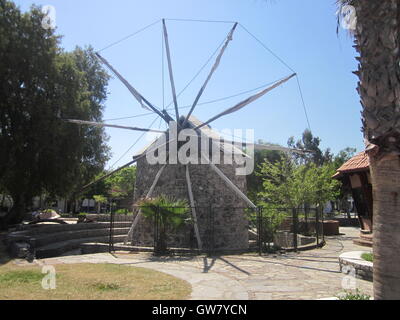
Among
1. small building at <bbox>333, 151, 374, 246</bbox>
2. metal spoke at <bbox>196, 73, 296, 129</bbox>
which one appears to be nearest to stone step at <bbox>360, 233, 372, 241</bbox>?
small building at <bbox>333, 151, 374, 246</bbox>

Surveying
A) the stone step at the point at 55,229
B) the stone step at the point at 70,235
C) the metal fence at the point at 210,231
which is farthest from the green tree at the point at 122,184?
the metal fence at the point at 210,231

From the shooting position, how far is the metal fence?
37.6 ft

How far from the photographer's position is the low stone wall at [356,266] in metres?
6.83

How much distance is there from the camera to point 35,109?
548 inches

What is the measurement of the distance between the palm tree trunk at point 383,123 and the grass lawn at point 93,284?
321 centimetres

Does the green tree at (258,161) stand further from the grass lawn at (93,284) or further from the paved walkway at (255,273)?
the grass lawn at (93,284)

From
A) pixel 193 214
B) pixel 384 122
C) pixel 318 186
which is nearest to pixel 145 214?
pixel 193 214

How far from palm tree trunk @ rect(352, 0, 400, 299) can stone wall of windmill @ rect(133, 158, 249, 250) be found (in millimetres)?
9378

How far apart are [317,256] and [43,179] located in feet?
39.0

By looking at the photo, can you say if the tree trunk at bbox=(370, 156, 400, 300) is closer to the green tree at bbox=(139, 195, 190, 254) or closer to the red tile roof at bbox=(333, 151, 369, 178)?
the green tree at bbox=(139, 195, 190, 254)

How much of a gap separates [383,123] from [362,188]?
10.6 meters

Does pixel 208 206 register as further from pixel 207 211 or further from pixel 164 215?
pixel 164 215

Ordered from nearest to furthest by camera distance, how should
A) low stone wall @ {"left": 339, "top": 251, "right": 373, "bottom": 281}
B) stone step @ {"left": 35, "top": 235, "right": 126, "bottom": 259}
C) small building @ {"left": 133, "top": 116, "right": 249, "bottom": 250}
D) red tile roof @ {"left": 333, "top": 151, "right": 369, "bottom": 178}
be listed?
low stone wall @ {"left": 339, "top": 251, "right": 373, "bottom": 281}, stone step @ {"left": 35, "top": 235, "right": 126, "bottom": 259}, red tile roof @ {"left": 333, "top": 151, "right": 369, "bottom": 178}, small building @ {"left": 133, "top": 116, "right": 249, "bottom": 250}

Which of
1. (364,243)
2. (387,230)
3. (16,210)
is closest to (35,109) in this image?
(16,210)
